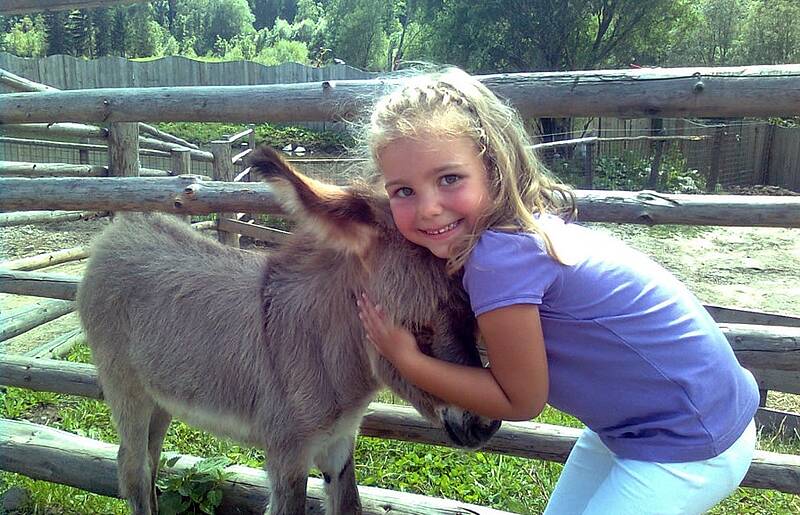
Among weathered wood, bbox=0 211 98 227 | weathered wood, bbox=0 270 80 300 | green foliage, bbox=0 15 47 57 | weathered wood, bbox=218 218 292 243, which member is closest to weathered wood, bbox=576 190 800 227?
weathered wood, bbox=0 270 80 300

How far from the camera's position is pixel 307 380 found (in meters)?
2.42

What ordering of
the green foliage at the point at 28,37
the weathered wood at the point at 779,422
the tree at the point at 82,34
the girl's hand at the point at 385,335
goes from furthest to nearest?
1. the tree at the point at 82,34
2. the green foliage at the point at 28,37
3. the weathered wood at the point at 779,422
4. the girl's hand at the point at 385,335

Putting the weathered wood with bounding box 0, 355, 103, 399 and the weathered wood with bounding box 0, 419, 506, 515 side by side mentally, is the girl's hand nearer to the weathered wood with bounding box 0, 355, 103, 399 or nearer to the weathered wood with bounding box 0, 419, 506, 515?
the weathered wood with bounding box 0, 419, 506, 515

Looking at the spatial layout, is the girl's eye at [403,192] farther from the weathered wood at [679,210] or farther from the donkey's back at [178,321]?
the weathered wood at [679,210]

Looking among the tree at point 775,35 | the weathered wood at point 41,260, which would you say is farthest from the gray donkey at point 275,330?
the tree at point 775,35

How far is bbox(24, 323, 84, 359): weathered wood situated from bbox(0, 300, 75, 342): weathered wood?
1.38 ft

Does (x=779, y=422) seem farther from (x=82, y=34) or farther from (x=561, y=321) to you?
(x=82, y=34)

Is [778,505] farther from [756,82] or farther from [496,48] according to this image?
[496,48]

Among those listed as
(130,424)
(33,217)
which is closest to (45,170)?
(33,217)

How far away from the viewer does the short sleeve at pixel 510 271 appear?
1.64 metres

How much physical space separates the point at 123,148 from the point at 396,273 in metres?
3.57

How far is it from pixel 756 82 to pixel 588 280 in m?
1.47

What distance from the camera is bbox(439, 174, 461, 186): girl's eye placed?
1770 millimetres

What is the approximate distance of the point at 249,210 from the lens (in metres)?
3.24
